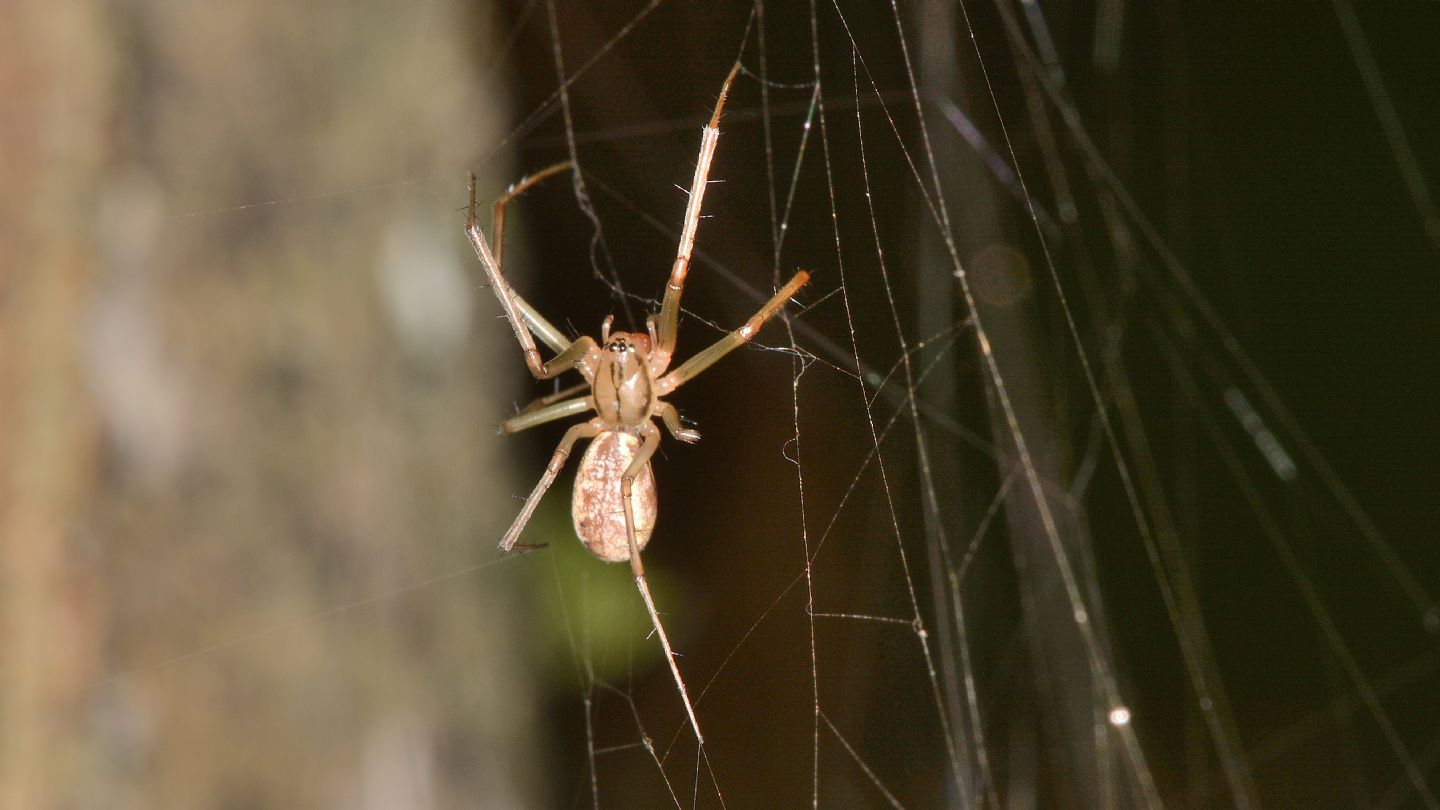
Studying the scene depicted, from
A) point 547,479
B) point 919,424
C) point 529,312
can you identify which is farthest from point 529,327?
point 919,424

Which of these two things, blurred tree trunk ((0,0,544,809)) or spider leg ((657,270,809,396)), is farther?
blurred tree trunk ((0,0,544,809))

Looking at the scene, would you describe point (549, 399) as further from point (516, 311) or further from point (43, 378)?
point (43, 378)

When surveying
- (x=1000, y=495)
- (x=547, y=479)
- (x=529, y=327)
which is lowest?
(x=1000, y=495)

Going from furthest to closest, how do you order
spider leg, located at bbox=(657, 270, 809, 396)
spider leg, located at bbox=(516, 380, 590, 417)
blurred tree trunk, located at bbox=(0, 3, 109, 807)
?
blurred tree trunk, located at bbox=(0, 3, 109, 807) → spider leg, located at bbox=(516, 380, 590, 417) → spider leg, located at bbox=(657, 270, 809, 396)

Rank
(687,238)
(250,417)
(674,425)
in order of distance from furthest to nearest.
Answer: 1. (250,417)
2. (674,425)
3. (687,238)

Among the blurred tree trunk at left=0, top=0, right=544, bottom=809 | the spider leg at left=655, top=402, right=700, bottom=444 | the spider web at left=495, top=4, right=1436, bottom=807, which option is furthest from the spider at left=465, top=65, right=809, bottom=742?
the blurred tree trunk at left=0, top=0, right=544, bottom=809

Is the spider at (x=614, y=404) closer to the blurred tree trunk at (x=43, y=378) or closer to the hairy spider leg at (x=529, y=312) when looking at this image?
the hairy spider leg at (x=529, y=312)

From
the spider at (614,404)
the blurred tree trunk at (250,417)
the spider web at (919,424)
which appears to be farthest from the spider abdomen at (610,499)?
the blurred tree trunk at (250,417)

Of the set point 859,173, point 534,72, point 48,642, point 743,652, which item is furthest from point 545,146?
point 48,642

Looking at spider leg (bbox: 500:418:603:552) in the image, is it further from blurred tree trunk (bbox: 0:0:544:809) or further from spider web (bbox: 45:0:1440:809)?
blurred tree trunk (bbox: 0:0:544:809)
